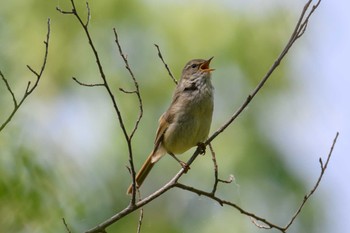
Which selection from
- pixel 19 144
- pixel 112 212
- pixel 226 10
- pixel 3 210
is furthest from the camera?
pixel 226 10

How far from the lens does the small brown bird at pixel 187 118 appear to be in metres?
6.30

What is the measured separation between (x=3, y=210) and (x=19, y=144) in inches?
39.3

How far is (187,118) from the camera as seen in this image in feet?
20.9

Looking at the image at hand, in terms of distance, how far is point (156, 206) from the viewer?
977 cm

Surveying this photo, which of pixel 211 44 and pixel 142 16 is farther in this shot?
pixel 142 16

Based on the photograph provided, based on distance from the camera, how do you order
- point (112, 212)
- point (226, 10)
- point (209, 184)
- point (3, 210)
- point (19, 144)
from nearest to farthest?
point (3, 210) → point (19, 144) → point (112, 212) → point (209, 184) → point (226, 10)

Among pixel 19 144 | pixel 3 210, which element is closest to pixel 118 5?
pixel 19 144

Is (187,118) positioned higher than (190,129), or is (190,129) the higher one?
(187,118)

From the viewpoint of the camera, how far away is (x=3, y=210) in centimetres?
625

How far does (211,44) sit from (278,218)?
2315 millimetres

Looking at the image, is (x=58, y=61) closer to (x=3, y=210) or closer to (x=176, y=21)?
(x=176, y=21)

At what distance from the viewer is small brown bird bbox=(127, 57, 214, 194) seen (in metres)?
6.30

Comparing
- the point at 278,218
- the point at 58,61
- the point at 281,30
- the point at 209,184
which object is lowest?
the point at 278,218

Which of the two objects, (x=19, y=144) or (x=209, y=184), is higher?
(x=19, y=144)
